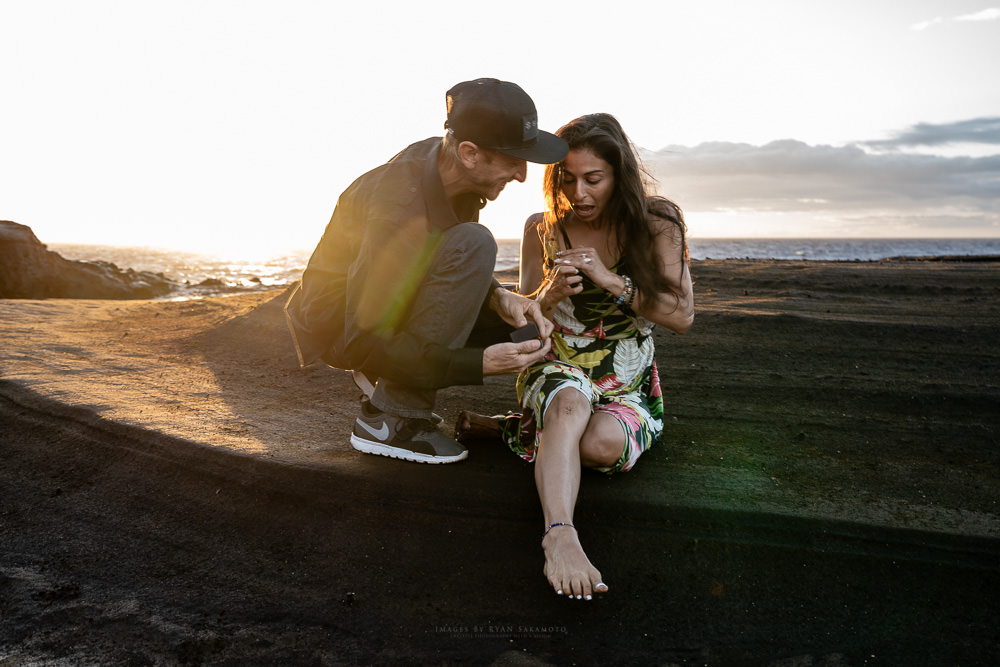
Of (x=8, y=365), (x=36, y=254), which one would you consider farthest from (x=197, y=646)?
(x=36, y=254)

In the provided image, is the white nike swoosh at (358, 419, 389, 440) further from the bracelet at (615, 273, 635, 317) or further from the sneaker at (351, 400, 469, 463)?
the bracelet at (615, 273, 635, 317)

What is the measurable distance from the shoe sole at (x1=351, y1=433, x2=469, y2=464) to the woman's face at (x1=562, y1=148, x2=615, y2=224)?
1130 mm

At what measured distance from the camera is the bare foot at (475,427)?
2.67 m

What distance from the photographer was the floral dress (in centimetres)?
238

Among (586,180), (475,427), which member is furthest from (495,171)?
(475,427)

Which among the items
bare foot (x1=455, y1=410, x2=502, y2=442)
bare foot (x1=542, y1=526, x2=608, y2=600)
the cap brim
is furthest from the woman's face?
bare foot (x1=542, y1=526, x2=608, y2=600)

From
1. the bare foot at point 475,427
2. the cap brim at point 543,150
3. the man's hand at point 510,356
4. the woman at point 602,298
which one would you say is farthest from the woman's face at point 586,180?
the bare foot at point 475,427

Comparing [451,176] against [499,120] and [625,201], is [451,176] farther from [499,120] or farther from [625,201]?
[625,201]

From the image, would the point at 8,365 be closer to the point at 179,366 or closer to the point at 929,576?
the point at 179,366

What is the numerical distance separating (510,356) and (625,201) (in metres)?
0.85

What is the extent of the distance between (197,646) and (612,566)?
121cm

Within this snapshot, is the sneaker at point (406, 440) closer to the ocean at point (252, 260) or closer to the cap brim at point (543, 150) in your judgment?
the cap brim at point (543, 150)

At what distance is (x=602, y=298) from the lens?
264 centimetres

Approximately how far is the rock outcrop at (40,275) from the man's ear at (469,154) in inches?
361
